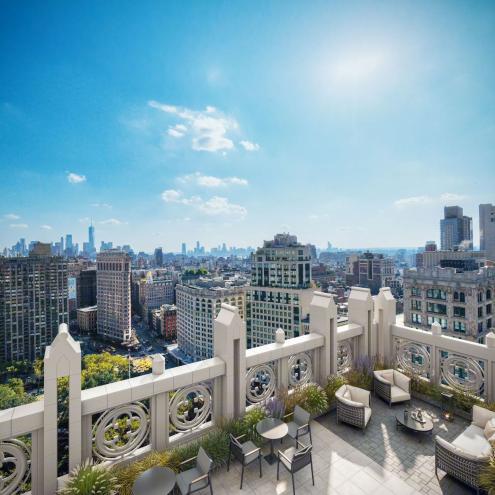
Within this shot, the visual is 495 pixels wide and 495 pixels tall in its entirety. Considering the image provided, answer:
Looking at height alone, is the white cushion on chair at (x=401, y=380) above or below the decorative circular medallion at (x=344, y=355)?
below

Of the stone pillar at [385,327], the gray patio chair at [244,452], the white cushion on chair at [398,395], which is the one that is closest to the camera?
the gray patio chair at [244,452]

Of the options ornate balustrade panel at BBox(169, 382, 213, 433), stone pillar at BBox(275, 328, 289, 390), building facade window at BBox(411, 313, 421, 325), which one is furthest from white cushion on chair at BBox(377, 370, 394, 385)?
building facade window at BBox(411, 313, 421, 325)

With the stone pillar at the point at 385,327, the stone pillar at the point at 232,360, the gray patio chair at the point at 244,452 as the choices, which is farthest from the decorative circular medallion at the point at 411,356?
the gray patio chair at the point at 244,452

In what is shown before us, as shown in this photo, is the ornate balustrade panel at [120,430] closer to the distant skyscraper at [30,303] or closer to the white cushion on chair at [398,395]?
the white cushion on chair at [398,395]

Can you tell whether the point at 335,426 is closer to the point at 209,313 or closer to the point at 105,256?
the point at 209,313

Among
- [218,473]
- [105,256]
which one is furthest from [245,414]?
[105,256]

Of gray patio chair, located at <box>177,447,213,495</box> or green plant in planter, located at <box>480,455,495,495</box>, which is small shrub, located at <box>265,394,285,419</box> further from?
green plant in planter, located at <box>480,455,495,495</box>

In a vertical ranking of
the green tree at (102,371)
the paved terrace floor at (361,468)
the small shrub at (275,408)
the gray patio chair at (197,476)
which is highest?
the small shrub at (275,408)
